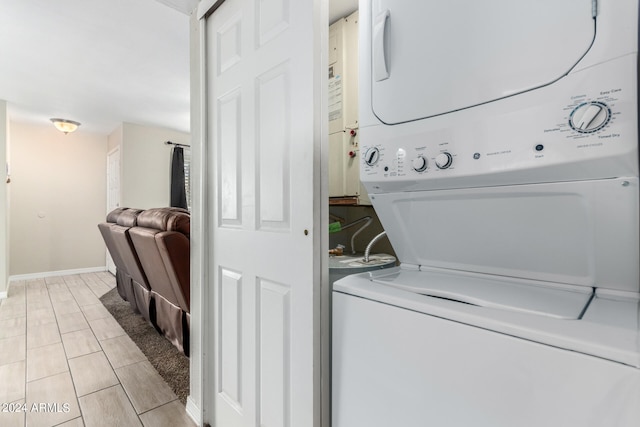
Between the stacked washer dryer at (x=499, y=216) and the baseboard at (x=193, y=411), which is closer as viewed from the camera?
the stacked washer dryer at (x=499, y=216)

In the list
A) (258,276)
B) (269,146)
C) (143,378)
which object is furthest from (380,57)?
(143,378)

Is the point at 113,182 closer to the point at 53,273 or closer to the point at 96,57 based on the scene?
the point at 53,273

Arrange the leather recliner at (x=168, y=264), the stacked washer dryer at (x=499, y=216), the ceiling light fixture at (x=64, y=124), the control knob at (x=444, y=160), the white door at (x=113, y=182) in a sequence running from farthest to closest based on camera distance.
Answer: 1. the white door at (x=113, y=182)
2. the ceiling light fixture at (x=64, y=124)
3. the leather recliner at (x=168, y=264)
4. the control knob at (x=444, y=160)
5. the stacked washer dryer at (x=499, y=216)

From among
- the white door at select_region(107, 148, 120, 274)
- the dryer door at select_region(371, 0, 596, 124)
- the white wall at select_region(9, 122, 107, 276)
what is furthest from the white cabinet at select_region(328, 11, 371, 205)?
the white wall at select_region(9, 122, 107, 276)

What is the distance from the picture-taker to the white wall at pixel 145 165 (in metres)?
4.90

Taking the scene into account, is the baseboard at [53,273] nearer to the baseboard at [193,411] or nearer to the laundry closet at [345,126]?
the baseboard at [193,411]

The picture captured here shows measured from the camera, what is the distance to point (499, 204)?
0.76m

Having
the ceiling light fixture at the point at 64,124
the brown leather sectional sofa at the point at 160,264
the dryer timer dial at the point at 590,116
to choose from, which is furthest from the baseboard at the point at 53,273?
the dryer timer dial at the point at 590,116

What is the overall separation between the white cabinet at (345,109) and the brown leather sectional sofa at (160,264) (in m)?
1.11

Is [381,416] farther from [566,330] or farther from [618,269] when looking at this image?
[618,269]

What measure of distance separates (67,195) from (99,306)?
9.56 ft

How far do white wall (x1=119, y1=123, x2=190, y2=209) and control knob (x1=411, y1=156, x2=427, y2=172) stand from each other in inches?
209

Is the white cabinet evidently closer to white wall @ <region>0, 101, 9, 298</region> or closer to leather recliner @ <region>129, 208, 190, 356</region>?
leather recliner @ <region>129, 208, 190, 356</region>

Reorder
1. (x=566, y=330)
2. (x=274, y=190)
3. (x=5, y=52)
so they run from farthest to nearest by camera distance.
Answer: (x=5, y=52) → (x=274, y=190) → (x=566, y=330)
